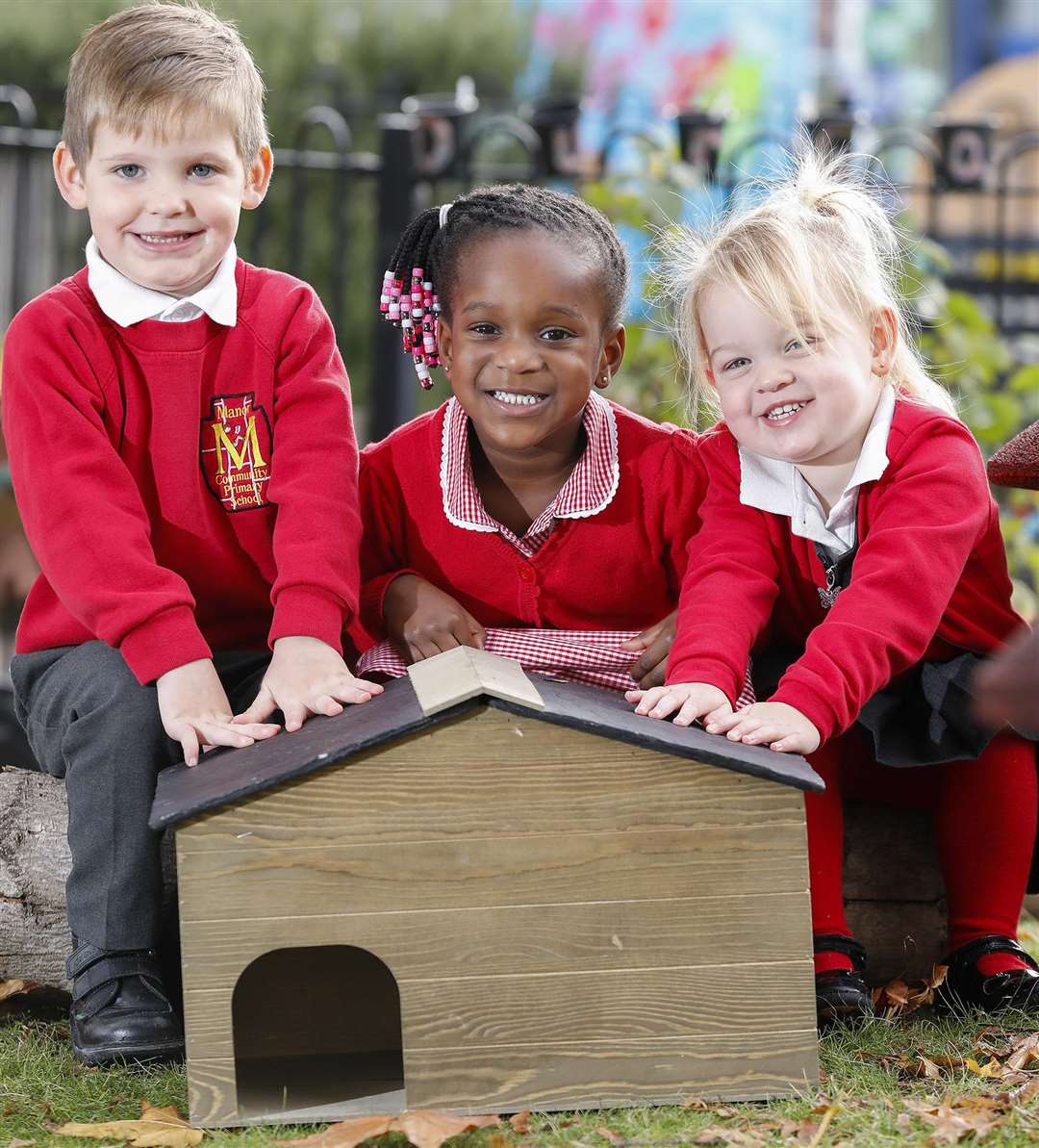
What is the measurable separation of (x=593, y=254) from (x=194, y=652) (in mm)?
999

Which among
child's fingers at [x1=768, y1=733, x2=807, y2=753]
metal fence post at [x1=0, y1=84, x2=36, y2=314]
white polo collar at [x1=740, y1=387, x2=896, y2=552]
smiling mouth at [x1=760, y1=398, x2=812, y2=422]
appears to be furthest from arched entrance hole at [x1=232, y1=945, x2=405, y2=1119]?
metal fence post at [x1=0, y1=84, x2=36, y2=314]

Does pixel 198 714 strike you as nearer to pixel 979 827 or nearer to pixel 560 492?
pixel 560 492

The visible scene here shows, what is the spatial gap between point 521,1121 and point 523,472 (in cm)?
121

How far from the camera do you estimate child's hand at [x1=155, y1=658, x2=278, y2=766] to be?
2.22m

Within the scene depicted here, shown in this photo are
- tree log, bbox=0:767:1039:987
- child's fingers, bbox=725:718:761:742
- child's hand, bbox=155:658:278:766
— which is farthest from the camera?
tree log, bbox=0:767:1039:987

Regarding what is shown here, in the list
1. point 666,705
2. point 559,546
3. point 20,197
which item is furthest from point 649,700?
point 20,197

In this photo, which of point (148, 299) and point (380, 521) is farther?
point (380, 521)

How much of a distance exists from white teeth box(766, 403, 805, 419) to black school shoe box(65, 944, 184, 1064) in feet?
4.34

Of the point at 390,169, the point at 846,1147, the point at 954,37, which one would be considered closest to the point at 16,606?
the point at 390,169

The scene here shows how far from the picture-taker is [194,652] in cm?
234

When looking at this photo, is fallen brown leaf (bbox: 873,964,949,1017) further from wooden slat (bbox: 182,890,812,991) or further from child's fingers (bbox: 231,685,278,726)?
child's fingers (bbox: 231,685,278,726)

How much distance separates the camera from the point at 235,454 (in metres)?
2.60

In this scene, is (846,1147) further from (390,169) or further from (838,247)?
(390,169)

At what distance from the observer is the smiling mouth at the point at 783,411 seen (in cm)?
246
